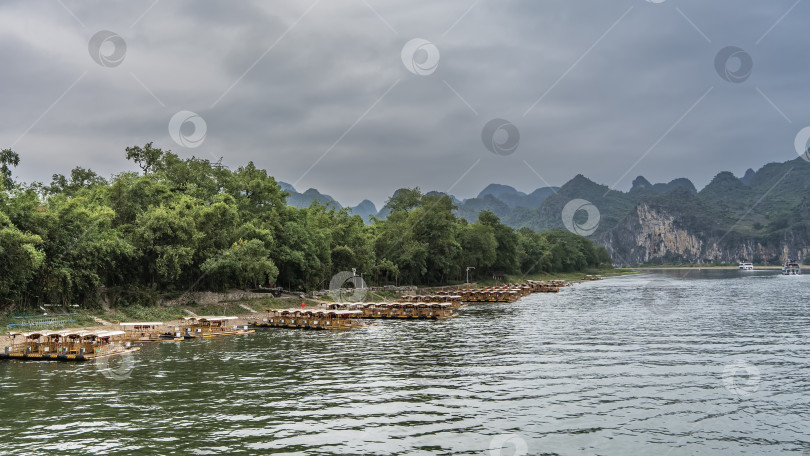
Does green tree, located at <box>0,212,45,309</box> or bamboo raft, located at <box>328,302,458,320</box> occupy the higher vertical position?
green tree, located at <box>0,212,45,309</box>

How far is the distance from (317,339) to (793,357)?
126 ft

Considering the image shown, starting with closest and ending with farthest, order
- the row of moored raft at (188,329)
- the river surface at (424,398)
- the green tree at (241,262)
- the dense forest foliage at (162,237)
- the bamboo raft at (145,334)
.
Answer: the river surface at (424,398) → the row of moored raft at (188,329) → the bamboo raft at (145,334) → the dense forest foliage at (162,237) → the green tree at (241,262)

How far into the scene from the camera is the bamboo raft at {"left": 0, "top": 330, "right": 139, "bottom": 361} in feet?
125

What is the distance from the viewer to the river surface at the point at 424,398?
68.9 feet

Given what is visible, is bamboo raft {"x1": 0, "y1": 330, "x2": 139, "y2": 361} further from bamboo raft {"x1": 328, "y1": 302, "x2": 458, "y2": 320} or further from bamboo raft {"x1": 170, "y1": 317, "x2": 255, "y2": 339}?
bamboo raft {"x1": 328, "y1": 302, "x2": 458, "y2": 320}

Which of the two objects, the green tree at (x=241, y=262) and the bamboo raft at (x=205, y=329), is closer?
the bamboo raft at (x=205, y=329)

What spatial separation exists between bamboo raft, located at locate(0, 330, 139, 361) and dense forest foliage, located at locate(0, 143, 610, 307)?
838 cm

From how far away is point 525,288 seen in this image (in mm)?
132625

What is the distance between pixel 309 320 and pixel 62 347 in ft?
86.7

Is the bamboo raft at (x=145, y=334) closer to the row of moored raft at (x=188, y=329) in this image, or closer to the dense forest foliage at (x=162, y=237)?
the row of moored raft at (x=188, y=329)

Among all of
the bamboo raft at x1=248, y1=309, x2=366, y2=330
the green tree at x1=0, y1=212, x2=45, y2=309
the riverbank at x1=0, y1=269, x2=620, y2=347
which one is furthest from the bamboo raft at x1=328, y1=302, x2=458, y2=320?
the green tree at x1=0, y1=212, x2=45, y2=309

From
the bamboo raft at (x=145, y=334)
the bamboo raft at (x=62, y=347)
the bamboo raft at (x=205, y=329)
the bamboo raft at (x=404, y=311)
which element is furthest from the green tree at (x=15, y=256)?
the bamboo raft at (x=404, y=311)

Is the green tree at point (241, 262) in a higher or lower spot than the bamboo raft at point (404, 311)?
higher

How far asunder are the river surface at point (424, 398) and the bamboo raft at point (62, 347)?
6.43 feet
